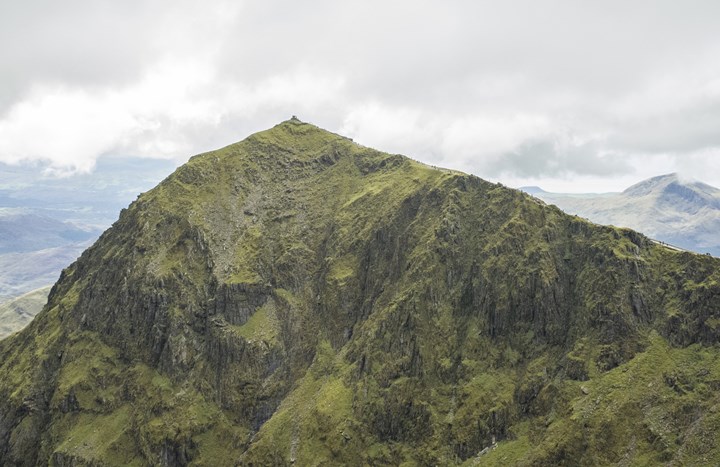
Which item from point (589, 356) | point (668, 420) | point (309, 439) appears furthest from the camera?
point (309, 439)

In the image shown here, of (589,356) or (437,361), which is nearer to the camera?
(589,356)

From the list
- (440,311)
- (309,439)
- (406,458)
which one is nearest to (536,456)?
(406,458)

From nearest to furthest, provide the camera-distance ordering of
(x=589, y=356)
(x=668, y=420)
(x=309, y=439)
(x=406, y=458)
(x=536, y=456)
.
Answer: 1. (x=668, y=420)
2. (x=536, y=456)
3. (x=589, y=356)
4. (x=406, y=458)
5. (x=309, y=439)

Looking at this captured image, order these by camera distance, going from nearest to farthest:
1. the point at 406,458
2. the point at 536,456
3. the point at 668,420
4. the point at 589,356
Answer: the point at 668,420
the point at 536,456
the point at 589,356
the point at 406,458

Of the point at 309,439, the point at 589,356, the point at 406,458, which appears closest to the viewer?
the point at 589,356

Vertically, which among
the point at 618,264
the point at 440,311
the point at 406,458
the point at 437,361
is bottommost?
the point at 406,458

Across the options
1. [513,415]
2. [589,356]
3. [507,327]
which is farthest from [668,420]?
[507,327]

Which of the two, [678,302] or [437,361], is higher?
[678,302]

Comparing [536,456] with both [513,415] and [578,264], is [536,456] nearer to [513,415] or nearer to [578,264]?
[513,415]

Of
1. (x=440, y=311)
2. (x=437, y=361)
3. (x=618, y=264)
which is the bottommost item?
(x=437, y=361)

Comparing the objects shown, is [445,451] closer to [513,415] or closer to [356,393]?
[513,415]
